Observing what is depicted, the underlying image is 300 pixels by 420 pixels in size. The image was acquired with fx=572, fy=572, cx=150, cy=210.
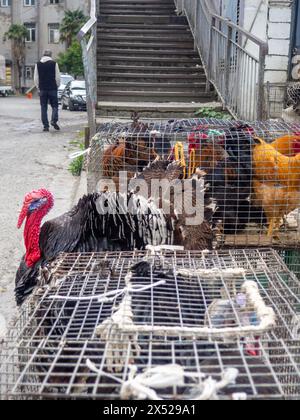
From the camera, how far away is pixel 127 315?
2.09m

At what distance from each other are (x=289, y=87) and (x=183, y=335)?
718 cm

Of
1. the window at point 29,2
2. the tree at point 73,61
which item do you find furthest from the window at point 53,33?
the tree at point 73,61

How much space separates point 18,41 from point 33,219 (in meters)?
49.2

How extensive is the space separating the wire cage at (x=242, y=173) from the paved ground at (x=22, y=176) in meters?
1.60

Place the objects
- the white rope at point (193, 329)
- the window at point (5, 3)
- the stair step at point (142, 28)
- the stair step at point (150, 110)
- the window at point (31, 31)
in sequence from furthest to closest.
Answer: the window at point (31, 31), the window at point (5, 3), the stair step at point (142, 28), the stair step at point (150, 110), the white rope at point (193, 329)

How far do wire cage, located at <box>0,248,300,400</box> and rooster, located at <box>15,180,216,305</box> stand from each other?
0.64m

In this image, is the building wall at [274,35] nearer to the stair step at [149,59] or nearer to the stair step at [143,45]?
the stair step at [149,59]

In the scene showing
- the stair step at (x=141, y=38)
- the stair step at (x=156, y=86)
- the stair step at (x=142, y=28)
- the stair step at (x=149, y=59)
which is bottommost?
the stair step at (x=156, y=86)

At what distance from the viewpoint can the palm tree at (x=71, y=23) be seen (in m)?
46.2

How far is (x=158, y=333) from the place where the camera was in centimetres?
196

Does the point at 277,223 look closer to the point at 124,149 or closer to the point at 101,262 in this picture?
the point at 124,149

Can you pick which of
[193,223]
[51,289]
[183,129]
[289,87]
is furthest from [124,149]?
[289,87]

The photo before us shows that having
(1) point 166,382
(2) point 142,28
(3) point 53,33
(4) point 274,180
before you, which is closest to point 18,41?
(3) point 53,33

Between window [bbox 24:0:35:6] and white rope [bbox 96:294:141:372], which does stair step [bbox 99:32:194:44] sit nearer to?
white rope [bbox 96:294:141:372]
